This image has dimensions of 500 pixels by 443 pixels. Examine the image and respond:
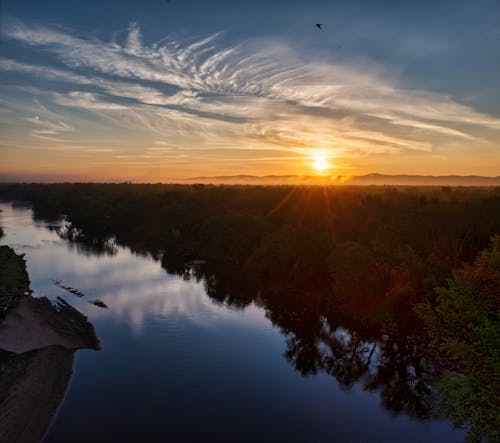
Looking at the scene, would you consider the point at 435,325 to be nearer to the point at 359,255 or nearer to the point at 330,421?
the point at 330,421

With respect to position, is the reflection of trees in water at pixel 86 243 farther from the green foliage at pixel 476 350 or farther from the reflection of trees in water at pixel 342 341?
the green foliage at pixel 476 350

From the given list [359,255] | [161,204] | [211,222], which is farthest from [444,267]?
[161,204]

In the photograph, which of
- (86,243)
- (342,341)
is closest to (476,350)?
(342,341)

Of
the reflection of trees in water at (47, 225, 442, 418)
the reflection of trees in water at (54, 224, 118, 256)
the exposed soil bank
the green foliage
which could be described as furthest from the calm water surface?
the reflection of trees in water at (54, 224, 118, 256)

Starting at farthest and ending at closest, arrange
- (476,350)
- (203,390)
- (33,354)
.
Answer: (33,354)
(203,390)
(476,350)

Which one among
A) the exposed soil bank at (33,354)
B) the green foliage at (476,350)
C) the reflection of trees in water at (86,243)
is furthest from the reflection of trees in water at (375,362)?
the reflection of trees in water at (86,243)

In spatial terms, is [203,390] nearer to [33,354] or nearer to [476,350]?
[33,354]
